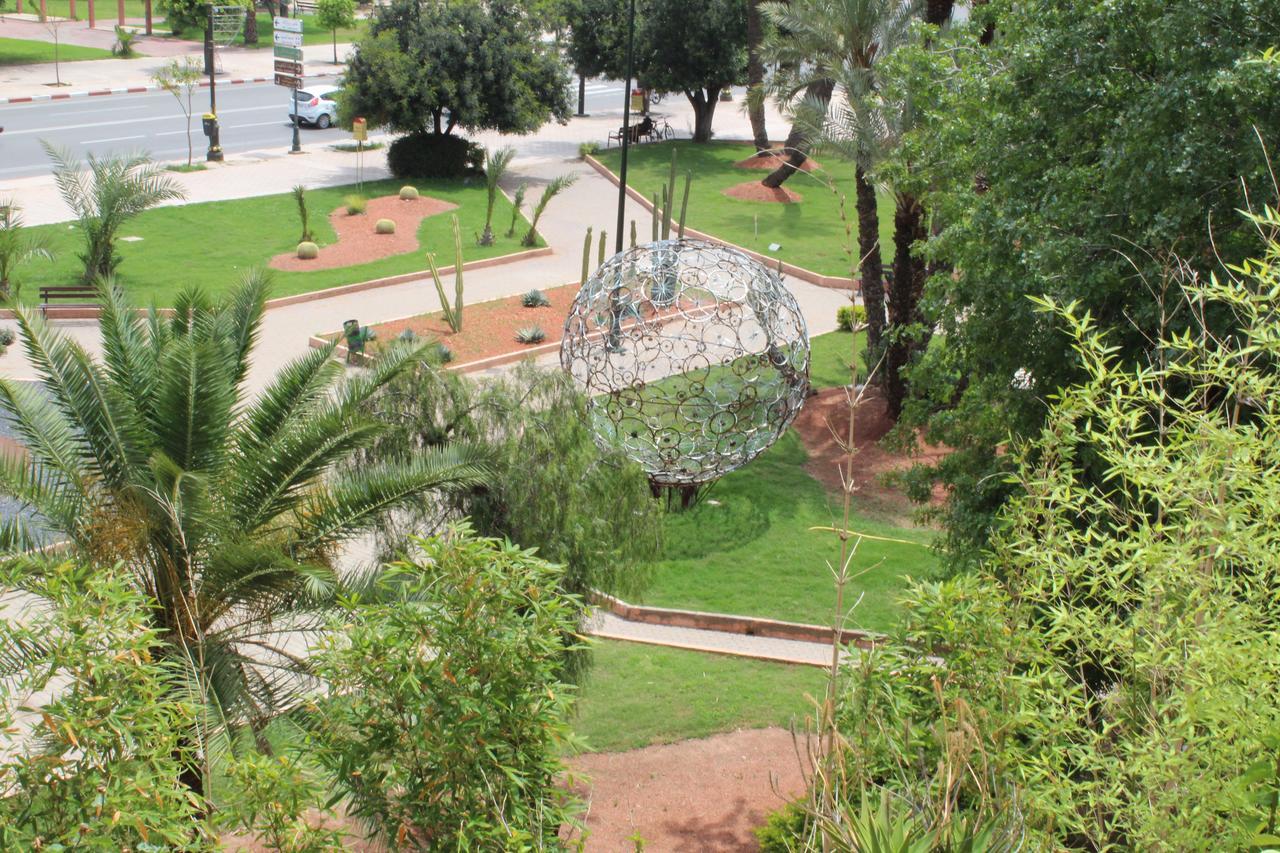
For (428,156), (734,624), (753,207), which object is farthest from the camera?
(428,156)

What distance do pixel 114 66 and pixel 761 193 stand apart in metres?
25.2

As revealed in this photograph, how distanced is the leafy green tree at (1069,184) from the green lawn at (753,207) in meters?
13.4

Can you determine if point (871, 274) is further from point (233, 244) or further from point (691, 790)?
point (233, 244)

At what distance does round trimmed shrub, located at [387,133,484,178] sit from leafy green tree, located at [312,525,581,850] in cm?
2686

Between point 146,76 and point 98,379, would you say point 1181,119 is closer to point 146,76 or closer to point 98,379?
point 98,379

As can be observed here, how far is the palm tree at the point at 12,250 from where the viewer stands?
21.4 meters

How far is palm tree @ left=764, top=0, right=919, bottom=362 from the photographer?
60.1 ft

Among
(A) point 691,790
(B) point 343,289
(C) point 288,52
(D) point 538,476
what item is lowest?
(A) point 691,790

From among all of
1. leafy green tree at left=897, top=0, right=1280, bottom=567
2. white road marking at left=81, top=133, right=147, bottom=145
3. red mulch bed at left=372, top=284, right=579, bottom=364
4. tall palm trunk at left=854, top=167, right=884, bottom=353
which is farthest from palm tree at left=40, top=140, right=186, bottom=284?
leafy green tree at left=897, top=0, right=1280, bottom=567

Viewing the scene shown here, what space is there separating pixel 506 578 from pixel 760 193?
27007mm

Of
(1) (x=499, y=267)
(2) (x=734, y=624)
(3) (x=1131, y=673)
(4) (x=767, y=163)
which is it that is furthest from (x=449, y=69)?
(3) (x=1131, y=673)

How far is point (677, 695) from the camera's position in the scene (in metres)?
12.7

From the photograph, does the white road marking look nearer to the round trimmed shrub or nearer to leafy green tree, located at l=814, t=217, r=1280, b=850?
the round trimmed shrub

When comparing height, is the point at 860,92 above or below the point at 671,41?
below
